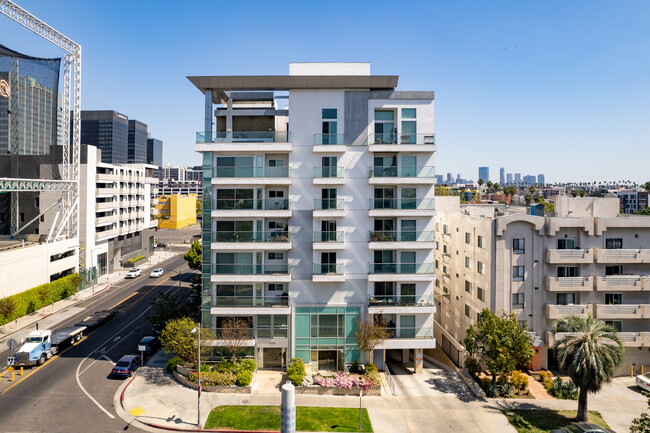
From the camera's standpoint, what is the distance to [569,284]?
1319 inches

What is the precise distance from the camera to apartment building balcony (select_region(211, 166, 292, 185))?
31.5 meters

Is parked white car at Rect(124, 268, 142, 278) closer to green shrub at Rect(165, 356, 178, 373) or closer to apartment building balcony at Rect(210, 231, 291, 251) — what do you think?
green shrub at Rect(165, 356, 178, 373)

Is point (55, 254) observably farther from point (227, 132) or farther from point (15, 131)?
point (227, 132)

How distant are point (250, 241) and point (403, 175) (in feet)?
45.8

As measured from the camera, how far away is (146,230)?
91875 mm

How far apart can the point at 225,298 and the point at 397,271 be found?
47.2 feet

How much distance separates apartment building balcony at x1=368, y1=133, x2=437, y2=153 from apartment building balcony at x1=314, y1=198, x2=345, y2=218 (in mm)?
5145

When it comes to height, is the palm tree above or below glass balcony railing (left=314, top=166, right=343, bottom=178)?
below

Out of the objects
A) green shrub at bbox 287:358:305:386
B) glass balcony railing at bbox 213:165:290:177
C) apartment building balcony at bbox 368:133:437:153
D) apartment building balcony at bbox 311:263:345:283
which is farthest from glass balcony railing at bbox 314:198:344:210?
green shrub at bbox 287:358:305:386

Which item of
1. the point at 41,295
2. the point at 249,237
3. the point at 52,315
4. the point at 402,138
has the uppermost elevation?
the point at 402,138

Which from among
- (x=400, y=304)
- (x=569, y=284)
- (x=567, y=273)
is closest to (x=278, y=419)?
(x=400, y=304)

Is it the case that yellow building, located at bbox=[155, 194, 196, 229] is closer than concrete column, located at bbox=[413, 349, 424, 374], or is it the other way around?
concrete column, located at bbox=[413, 349, 424, 374]

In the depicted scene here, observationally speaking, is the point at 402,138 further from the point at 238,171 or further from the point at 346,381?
the point at 346,381

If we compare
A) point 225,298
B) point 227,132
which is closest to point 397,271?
point 225,298
